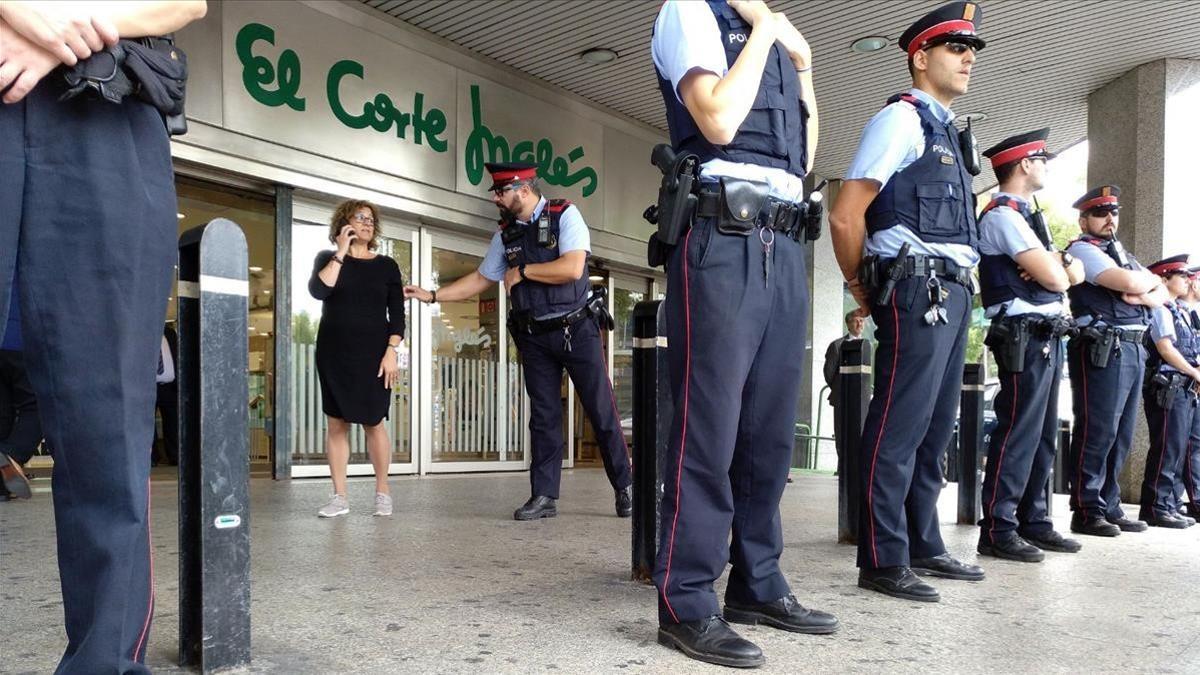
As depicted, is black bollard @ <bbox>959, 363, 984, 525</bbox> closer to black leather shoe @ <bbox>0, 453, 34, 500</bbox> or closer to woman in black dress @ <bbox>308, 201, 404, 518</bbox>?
woman in black dress @ <bbox>308, 201, 404, 518</bbox>

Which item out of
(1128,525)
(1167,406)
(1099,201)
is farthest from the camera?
(1167,406)

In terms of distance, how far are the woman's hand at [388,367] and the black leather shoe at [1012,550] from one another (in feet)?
10.8

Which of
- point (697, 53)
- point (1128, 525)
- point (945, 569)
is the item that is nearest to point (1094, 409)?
point (1128, 525)

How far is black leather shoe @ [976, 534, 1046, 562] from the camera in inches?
166

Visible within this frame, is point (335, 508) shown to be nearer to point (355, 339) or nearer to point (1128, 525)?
point (355, 339)

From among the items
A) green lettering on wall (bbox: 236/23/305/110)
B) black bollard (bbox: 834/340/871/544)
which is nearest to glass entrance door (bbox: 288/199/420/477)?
green lettering on wall (bbox: 236/23/305/110)

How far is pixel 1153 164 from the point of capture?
905 cm

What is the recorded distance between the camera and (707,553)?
8.48 feet

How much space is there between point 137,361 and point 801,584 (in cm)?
258

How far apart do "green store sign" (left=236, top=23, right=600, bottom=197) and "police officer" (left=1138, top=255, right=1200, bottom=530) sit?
6182mm

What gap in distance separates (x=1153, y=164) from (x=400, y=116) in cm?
731

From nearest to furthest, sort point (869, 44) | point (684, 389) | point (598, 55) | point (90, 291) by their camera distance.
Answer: point (90, 291) < point (684, 389) < point (869, 44) < point (598, 55)

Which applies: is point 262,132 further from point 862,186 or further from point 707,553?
point 707,553

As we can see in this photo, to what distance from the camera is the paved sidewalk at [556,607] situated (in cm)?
240
